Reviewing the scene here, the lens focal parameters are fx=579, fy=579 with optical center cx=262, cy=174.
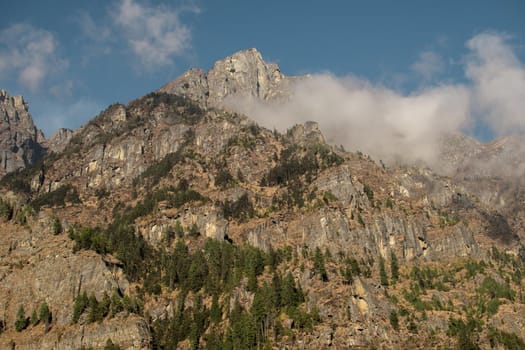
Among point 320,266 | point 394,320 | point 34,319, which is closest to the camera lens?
point 394,320

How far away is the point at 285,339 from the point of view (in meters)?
146

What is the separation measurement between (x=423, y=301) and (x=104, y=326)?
88.5m

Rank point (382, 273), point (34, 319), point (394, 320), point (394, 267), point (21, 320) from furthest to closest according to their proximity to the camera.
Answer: point (394, 267) < point (382, 273) < point (34, 319) < point (394, 320) < point (21, 320)

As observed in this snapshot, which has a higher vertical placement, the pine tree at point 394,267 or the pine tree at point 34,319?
the pine tree at point 394,267

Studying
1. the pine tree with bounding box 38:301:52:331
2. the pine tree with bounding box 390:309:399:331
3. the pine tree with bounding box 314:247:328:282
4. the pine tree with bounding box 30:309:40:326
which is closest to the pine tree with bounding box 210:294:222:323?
the pine tree with bounding box 314:247:328:282

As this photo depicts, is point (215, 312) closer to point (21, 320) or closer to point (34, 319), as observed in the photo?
point (34, 319)

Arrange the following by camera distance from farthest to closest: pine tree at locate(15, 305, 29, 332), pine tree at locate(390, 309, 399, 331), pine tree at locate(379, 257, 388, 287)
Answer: pine tree at locate(379, 257, 388, 287) → pine tree at locate(390, 309, 399, 331) → pine tree at locate(15, 305, 29, 332)

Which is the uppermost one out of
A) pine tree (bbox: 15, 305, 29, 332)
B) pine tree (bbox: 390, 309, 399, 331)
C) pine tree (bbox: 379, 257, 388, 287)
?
pine tree (bbox: 379, 257, 388, 287)

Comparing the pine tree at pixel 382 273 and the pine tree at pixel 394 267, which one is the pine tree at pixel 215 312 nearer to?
the pine tree at pixel 382 273

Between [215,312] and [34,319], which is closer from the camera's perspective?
[34,319]

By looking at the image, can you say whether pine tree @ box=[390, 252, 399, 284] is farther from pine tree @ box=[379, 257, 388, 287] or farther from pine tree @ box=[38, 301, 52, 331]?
pine tree @ box=[38, 301, 52, 331]

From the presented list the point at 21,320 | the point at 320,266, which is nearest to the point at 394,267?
the point at 320,266

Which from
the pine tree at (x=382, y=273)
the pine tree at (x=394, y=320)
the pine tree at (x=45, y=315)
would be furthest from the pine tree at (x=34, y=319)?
the pine tree at (x=382, y=273)

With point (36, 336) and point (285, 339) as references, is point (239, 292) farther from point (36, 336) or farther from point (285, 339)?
point (36, 336)
